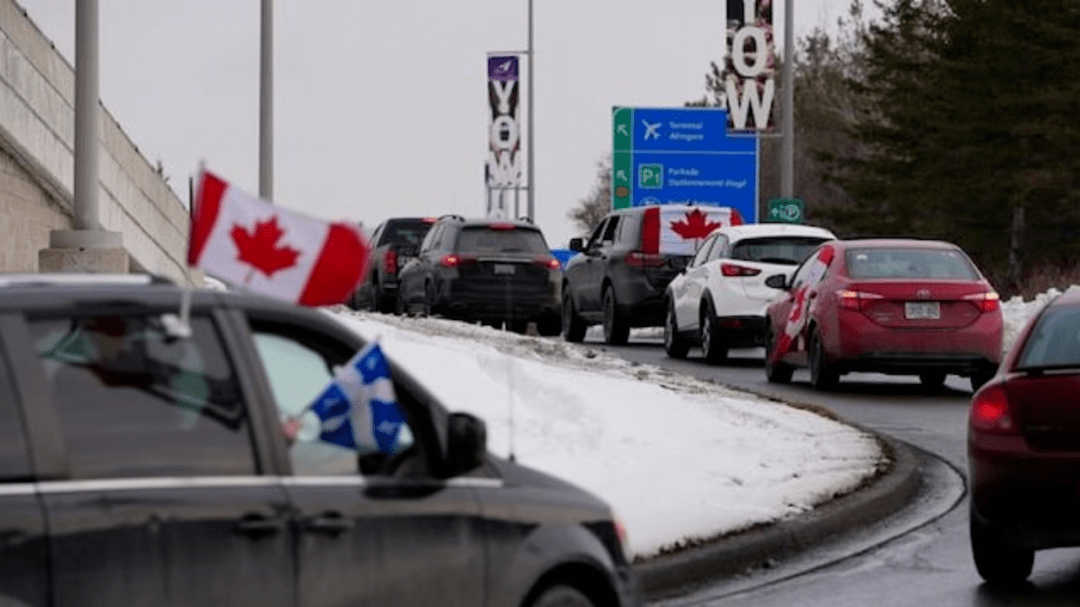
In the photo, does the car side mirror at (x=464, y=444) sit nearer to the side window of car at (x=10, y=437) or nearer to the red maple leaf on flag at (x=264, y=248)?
the red maple leaf on flag at (x=264, y=248)

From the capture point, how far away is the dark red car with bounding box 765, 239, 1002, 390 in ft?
85.9

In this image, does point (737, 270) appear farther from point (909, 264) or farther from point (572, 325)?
point (572, 325)

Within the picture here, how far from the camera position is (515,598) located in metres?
8.26

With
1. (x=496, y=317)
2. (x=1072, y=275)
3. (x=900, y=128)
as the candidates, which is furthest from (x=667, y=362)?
(x=900, y=128)

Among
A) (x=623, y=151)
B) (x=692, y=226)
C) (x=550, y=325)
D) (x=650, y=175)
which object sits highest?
(x=623, y=151)

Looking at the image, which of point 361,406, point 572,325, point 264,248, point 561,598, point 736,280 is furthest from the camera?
point 572,325

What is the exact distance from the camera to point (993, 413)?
12.8 metres

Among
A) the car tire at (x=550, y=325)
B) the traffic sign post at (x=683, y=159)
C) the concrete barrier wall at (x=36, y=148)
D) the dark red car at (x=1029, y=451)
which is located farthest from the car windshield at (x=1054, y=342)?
the traffic sign post at (x=683, y=159)

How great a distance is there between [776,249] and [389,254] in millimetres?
17953

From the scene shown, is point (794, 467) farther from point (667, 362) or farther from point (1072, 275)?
point (1072, 275)

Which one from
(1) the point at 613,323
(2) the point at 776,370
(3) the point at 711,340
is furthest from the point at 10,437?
(1) the point at 613,323

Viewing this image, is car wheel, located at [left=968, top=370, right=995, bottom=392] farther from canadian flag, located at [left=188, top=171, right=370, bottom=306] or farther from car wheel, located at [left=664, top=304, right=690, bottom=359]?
canadian flag, located at [left=188, top=171, right=370, bottom=306]

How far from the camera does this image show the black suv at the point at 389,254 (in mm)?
49156

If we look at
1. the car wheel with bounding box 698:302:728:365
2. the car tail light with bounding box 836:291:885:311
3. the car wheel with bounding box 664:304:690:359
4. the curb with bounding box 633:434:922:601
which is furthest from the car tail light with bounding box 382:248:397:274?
the curb with bounding box 633:434:922:601
